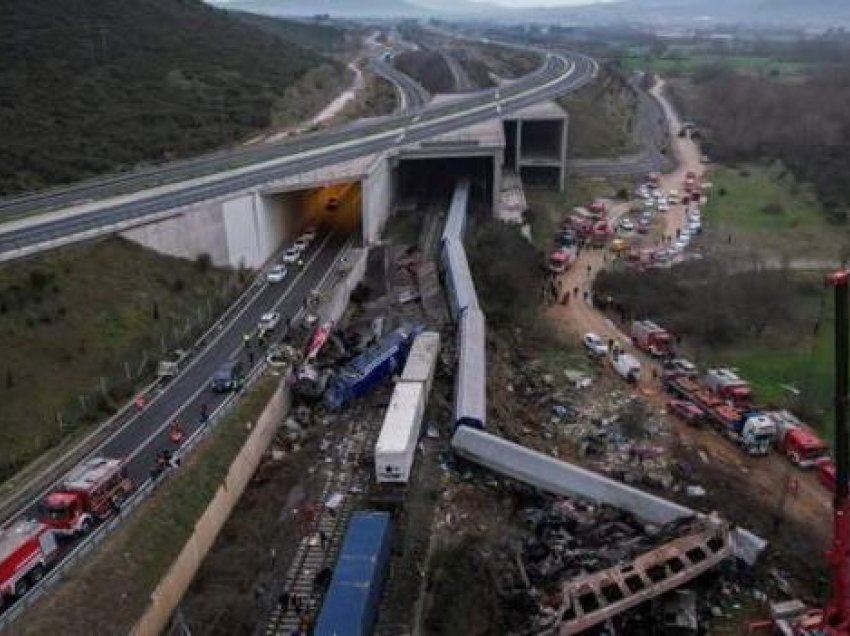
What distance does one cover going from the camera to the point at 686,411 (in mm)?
41406

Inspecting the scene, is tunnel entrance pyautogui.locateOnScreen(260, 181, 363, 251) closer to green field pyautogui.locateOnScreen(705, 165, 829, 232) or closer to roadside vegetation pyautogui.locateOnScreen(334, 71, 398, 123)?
roadside vegetation pyautogui.locateOnScreen(334, 71, 398, 123)

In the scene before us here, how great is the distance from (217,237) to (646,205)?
45213mm

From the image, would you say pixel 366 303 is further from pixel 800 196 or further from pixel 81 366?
pixel 800 196

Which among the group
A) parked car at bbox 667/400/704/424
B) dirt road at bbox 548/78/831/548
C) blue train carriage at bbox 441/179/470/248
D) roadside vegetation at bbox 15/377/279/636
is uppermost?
blue train carriage at bbox 441/179/470/248

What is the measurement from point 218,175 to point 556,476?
3729 centimetres

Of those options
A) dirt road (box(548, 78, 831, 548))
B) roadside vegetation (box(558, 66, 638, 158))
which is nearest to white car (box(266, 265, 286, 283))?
dirt road (box(548, 78, 831, 548))

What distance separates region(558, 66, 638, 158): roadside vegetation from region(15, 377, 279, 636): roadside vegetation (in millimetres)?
72140

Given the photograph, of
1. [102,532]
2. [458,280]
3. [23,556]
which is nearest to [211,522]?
[102,532]

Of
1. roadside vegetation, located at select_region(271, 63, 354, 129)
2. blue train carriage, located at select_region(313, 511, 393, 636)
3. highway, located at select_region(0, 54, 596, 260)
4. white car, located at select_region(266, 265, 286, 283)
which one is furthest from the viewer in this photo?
roadside vegetation, located at select_region(271, 63, 354, 129)

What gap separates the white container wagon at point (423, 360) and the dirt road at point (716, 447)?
11.1 meters

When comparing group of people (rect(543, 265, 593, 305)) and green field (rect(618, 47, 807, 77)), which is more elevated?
green field (rect(618, 47, 807, 77))

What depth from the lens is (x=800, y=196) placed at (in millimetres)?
83188

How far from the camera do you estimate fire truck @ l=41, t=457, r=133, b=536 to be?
29891 millimetres

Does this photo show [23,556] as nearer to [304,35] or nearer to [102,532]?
[102,532]
